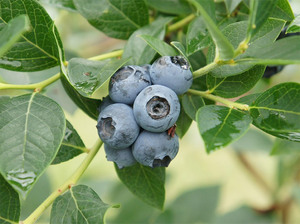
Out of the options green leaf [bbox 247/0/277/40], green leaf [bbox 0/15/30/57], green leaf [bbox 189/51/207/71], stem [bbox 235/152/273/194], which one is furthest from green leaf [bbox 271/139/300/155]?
stem [bbox 235/152/273/194]

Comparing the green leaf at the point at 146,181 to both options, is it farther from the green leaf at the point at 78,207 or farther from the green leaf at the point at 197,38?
the green leaf at the point at 197,38

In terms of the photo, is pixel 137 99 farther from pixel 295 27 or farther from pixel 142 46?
pixel 295 27

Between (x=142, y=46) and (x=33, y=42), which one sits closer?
(x=33, y=42)

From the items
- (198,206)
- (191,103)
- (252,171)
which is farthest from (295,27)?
(252,171)

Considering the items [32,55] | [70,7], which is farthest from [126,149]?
[70,7]

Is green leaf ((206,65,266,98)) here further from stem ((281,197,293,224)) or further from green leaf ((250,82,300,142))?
stem ((281,197,293,224))

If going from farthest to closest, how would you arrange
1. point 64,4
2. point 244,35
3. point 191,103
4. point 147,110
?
point 64,4
point 191,103
point 244,35
point 147,110
